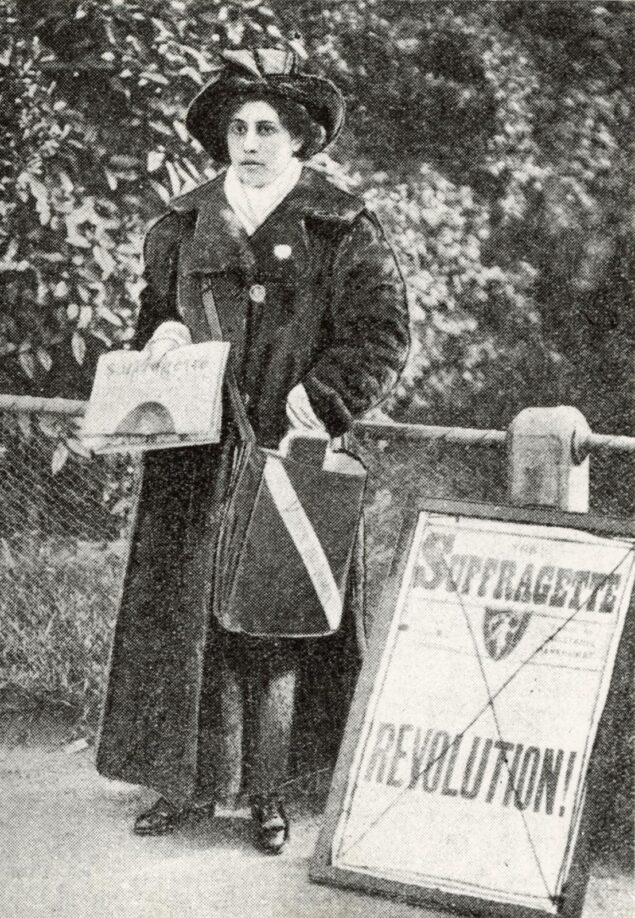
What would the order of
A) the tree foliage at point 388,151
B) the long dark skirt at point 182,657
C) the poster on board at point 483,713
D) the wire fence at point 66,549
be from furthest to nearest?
the wire fence at point 66,549
the tree foliage at point 388,151
the long dark skirt at point 182,657
the poster on board at point 483,713

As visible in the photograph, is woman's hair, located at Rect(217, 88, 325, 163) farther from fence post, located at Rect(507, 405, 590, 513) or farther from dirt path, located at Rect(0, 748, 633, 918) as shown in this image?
dirt path, located at Rect(0, 748, 633, 918)

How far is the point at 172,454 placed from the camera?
266 cm

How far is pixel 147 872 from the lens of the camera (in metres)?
2.49

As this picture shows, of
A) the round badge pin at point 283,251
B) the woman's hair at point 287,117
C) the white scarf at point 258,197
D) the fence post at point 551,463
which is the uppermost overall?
the woman's hair at point 287,117

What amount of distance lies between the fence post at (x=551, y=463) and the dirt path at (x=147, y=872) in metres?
0.85

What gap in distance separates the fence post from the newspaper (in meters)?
0.70

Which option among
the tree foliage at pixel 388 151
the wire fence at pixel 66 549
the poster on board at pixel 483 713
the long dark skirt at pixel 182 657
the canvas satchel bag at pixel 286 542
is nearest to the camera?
the poster on board at pixel 483 713

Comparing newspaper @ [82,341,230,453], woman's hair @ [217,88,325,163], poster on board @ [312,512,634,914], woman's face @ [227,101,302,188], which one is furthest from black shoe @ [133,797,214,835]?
woman's hair @ [217,88,325,163]

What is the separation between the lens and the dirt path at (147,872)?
2357 millimetres

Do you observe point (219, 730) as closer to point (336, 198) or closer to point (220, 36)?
point (336, 198)

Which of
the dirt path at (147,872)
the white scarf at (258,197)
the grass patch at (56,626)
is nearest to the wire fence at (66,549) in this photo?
the grass patch at (56,626)

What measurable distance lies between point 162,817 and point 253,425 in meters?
0.97

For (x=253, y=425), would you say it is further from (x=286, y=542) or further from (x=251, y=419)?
(x=286, y=542)

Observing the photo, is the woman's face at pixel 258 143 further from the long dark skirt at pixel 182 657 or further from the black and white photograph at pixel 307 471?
the long dark skirt at pixel 182 657
